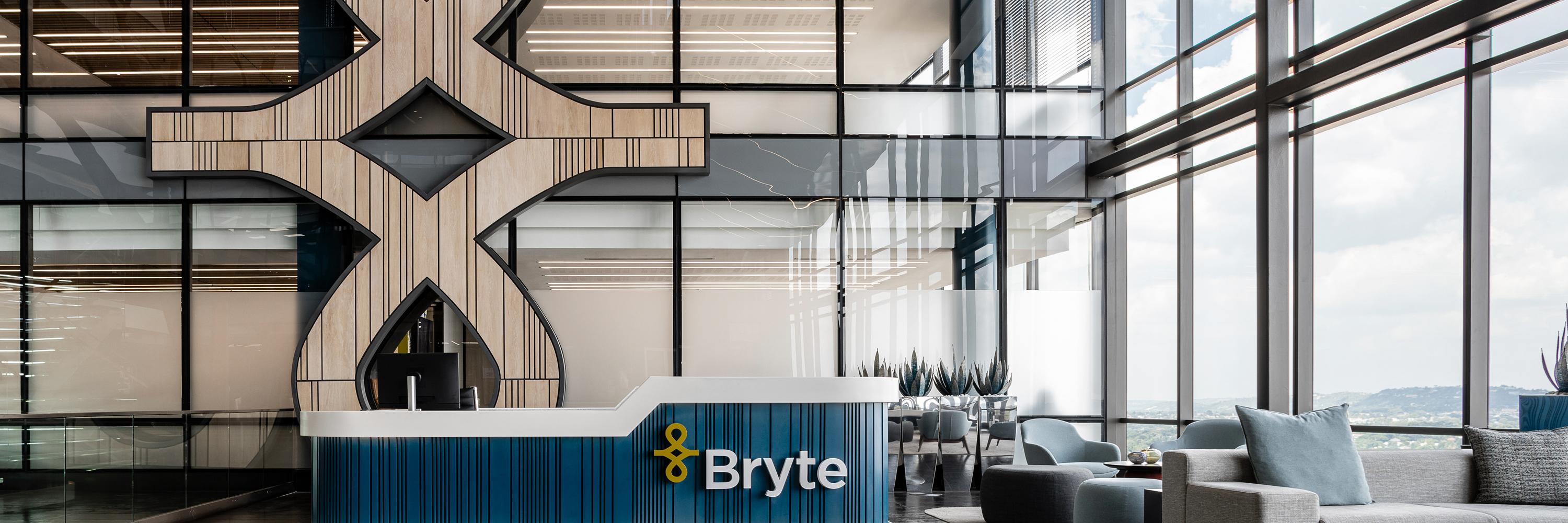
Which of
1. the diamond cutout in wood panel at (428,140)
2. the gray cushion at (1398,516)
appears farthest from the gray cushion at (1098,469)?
the diamond cutout in wood panel at (428,140)

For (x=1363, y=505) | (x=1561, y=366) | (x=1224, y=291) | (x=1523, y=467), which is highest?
(x=1224, y=291)

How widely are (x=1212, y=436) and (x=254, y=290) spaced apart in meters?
7.42

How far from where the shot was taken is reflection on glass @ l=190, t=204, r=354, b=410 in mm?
8547

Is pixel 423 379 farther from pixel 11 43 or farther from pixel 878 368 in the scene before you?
pixel 11 43

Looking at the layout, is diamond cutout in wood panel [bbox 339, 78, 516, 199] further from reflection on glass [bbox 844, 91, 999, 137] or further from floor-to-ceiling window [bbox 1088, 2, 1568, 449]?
floor-to-ceiling window [bbox 1088, 2, 1568, 449]

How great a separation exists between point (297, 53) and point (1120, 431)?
7708 millimetres

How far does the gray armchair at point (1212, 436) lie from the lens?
22.8 feet

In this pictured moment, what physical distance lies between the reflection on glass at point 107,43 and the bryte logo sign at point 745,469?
5.87 m

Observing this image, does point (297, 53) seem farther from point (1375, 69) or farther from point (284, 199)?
point (1375, 69)

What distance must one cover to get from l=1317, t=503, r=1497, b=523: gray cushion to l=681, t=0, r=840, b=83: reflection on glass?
551 centimetres

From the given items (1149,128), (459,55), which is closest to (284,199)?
(459,55)

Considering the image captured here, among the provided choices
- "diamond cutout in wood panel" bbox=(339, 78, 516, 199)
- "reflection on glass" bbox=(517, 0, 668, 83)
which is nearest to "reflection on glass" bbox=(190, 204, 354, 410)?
"diamond cutout in wood panel" bbox=(339, 78, 516, 199)

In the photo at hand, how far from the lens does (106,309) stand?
27.6ft

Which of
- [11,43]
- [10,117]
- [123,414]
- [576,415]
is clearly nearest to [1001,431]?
[576,415]
